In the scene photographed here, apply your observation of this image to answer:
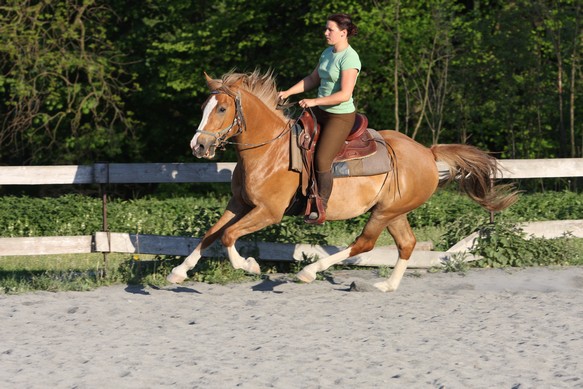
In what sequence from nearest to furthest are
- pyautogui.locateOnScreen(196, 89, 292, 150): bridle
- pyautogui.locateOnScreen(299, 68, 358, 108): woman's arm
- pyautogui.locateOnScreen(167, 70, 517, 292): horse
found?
pyautogui.locateOnScreen(196, 89, 292, 150): bridle, pyautogui.locateOnScreen(167, 70, 517, 292): horse, pyautogui.locateOnScreen(299, 68, 358, 108): woman's arm

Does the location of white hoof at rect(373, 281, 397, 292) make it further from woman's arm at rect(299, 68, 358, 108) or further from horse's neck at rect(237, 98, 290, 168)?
woman's arm at rect(299, 68, 358, 108)

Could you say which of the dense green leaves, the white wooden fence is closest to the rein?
the white wooden fence

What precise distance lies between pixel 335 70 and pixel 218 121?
1.21 m

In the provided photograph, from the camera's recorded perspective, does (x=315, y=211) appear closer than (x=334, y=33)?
No

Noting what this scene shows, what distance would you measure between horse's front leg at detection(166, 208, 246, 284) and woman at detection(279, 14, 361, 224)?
745 millimetres

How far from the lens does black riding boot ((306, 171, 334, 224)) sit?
8367 millimetres

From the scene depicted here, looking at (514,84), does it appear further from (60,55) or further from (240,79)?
(240,79)

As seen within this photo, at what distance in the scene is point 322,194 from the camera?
8.41m

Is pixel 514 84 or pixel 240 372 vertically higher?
pixel 514 84

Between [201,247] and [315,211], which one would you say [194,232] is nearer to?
[201,247]

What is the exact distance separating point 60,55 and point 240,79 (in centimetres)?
1613

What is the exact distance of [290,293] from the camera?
8570mm

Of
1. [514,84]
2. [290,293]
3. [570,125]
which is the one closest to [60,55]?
[514,84]

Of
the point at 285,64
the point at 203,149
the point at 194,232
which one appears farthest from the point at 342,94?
the point at 285,64
